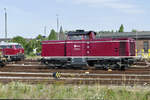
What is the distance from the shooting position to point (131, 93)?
1038cm

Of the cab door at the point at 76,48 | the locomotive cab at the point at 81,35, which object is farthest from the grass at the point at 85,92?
the locomotive cab at the point at 81,35

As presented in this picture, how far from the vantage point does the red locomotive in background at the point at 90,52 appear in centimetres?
2034

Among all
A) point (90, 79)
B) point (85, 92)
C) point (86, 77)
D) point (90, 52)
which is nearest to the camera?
point (85, 92)

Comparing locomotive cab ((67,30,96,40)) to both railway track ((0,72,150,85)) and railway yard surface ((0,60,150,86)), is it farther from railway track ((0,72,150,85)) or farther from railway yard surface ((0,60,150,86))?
railway track ((0,72,150,85))

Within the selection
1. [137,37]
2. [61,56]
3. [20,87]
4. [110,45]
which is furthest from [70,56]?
[137,37]

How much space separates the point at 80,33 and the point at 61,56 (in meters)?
2.77

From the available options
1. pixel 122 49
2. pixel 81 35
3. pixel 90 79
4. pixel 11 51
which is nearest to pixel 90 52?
pixel 81 35

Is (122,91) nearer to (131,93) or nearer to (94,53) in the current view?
(131,93)

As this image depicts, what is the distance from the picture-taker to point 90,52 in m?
21.1

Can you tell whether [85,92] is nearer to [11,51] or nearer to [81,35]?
[81,35]

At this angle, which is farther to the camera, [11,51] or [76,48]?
[11,51]

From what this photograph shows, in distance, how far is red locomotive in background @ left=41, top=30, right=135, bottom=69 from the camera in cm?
2034

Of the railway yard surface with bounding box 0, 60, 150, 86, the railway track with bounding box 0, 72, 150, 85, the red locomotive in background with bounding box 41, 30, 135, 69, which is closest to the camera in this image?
the railway track with bounding box 0, 72, 150, 85

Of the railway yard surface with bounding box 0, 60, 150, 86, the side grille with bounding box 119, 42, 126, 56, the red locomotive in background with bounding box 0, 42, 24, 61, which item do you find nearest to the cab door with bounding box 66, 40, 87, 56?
the side grille with bounding box 119, 42, 126, 56
